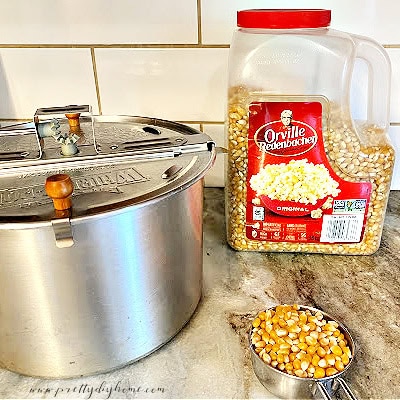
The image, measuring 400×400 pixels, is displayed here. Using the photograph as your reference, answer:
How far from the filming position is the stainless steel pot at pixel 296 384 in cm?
40

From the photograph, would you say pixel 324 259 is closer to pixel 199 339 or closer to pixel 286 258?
pixel 286 258

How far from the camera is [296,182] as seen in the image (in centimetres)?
57

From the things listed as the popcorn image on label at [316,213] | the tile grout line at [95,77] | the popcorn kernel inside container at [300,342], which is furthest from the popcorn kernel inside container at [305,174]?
the tile grout line at [95,77]

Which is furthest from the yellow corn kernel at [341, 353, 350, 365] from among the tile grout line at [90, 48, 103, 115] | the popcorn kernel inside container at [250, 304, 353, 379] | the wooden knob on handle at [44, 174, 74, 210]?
the tile grout line at [90, 48, 103, 115]

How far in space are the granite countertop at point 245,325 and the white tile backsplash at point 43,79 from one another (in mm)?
319

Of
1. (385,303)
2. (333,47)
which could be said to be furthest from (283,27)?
(385,303)

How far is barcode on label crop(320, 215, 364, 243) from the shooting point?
59cm

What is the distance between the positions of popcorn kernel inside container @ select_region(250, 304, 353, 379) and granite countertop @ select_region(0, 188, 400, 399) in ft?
0.10

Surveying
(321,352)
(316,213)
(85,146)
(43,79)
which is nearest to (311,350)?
(321,352)

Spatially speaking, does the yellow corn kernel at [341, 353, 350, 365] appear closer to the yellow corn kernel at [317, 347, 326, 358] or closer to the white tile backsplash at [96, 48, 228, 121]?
the yellow corn kernel at [317, 347, 326, 358]

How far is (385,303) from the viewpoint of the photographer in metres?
0.54

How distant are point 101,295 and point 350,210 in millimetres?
341

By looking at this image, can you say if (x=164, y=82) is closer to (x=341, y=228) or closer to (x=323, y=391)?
(x=341, y=228)

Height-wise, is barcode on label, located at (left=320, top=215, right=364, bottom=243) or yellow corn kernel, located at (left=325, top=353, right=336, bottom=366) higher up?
barcode on label, located at (left=320, top=215, right=364, bottom=243)
